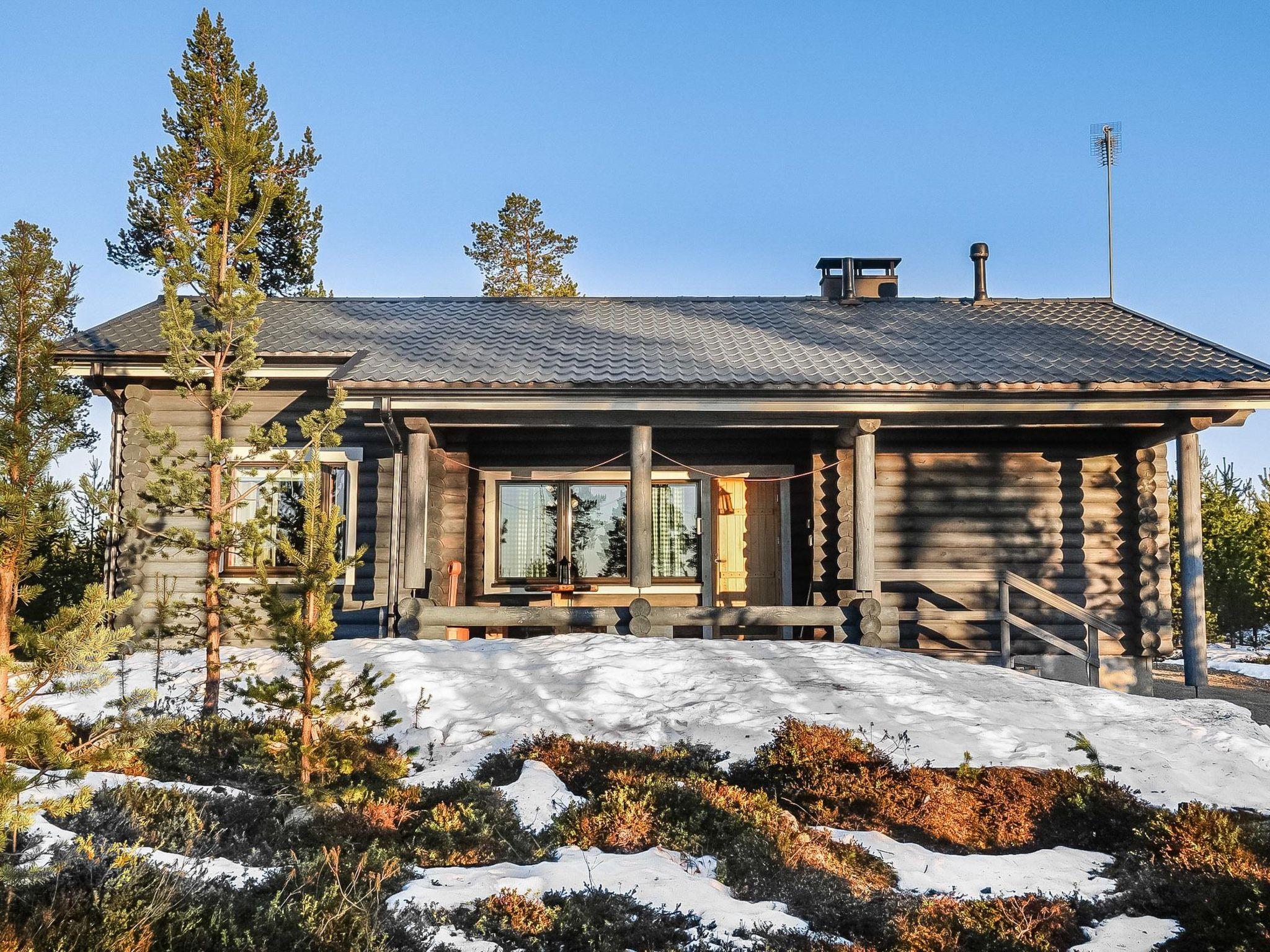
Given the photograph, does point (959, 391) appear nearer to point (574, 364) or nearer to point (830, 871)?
point (574, 364)

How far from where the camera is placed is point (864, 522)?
11016 millimetres

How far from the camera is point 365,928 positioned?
15.4 feet

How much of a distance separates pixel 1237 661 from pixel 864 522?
1275 cm

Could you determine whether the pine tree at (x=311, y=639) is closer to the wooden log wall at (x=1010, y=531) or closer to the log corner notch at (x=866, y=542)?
the log corner notch at (x=866, y=542)

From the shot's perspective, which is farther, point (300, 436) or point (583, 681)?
point (300, 436)

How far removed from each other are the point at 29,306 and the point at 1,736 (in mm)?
2187

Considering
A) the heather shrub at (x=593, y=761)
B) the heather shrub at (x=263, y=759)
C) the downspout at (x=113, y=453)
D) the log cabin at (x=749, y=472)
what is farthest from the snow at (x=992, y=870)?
the downspout at (x=113, y=453)

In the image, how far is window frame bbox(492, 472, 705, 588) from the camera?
13219 mm

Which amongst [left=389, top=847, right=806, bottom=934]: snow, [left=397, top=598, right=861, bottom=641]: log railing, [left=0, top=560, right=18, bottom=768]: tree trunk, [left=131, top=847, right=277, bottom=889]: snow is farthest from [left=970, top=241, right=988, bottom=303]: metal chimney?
[left=0, top=560, right=18, bottom=768]: tree trunk

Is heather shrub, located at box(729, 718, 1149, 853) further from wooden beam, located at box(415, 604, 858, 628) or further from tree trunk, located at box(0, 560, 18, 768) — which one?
tree trunk, located at box(0, 560, 18, 768)

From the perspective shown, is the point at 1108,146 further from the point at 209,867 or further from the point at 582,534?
the point at 209,867

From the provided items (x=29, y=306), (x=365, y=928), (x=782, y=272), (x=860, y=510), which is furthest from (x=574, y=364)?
(x=782, y=272)

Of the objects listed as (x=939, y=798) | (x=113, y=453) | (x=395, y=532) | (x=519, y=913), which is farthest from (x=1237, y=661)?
(x=113, y=453)

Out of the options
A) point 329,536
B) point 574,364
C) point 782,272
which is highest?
point 782,272
